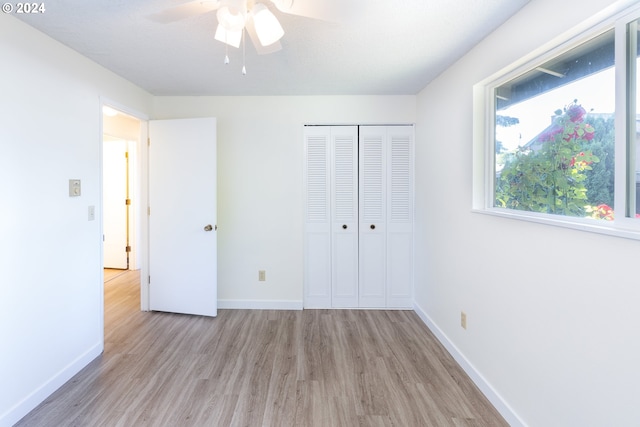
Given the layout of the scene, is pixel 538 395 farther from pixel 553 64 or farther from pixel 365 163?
pixel 365 163

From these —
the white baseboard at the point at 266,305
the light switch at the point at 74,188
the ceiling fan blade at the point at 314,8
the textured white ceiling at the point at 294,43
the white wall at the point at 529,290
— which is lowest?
the white baseboard at the point at 266,305

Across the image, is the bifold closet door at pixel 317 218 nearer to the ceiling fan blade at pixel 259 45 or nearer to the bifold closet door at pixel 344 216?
the bifold closet door at pixel 344 216

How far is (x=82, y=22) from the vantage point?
1804mm

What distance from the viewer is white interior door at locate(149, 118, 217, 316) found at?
308 cm

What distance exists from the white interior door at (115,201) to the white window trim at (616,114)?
4.98 meters

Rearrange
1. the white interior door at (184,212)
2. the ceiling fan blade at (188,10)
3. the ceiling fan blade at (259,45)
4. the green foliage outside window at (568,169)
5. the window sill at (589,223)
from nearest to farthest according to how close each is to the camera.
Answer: the window sill at (589,223), the green foliage outside window at (568,169), the ceiling fan blade at (188,10), the ceiling fan blade at (259,45), the white interior door at (184,212)

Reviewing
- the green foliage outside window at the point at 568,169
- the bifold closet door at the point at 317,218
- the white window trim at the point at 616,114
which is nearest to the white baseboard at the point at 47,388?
the bifold closet door at the point at 317,218

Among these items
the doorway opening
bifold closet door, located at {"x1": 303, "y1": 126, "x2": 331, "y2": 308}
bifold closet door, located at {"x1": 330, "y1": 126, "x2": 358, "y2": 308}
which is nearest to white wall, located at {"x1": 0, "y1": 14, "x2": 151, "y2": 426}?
bifold closet door, located at {"x1": 303, "y1": 126, "x2": 331, "y2": 308}

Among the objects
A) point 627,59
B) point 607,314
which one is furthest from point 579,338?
point 627,59

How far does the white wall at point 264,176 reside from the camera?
3.25m

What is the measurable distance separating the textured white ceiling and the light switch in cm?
94

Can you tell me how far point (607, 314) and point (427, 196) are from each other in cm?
190

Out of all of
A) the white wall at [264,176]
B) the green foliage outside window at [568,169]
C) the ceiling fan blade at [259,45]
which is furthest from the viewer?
the white wall at [264,176]

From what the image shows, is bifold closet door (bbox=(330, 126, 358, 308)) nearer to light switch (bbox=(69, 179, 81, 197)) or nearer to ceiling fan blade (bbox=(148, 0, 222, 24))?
ceiling fan blade (bbox=(148, 0, 222, 24))
